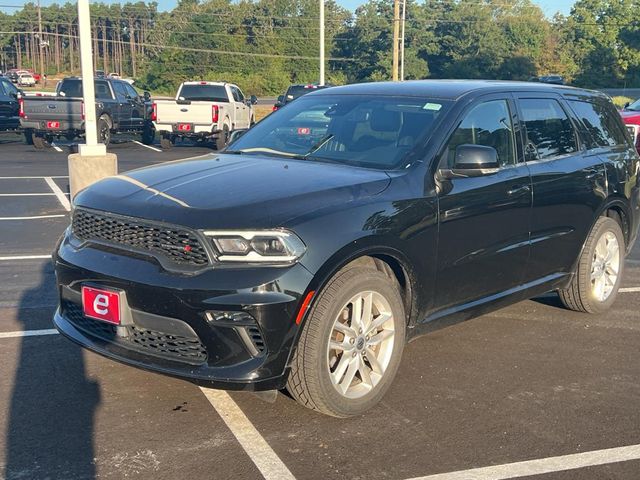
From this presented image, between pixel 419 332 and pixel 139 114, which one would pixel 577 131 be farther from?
pixel 139 114

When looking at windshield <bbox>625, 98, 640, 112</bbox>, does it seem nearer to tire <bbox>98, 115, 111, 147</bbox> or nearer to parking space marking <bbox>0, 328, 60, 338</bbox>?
tire <bbox>98, 115, 111, 147</bbox>

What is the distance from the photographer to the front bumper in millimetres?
3756

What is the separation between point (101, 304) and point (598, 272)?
13.7ft

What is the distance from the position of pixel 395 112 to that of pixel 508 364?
73.8 inches

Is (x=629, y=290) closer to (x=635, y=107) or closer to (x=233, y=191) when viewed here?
(x=233, y=191)

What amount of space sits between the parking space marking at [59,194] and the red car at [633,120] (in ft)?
32.8

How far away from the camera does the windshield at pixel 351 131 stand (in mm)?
4902

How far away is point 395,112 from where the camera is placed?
5.19m

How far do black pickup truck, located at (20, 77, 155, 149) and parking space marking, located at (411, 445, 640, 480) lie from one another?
52.8 ft

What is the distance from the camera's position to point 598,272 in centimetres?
641

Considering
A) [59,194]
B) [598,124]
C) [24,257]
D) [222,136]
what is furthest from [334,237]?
[222,136]

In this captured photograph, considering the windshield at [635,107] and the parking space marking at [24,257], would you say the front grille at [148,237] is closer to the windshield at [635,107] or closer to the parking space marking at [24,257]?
the parking space marking at [24,257]

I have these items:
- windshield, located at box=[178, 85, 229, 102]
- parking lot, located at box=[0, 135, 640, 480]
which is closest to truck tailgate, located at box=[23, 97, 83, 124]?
windshield, located at box=[178, 85, 229, 102]

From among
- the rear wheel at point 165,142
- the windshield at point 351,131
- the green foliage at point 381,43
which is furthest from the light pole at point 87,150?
the green foliage at point 381,43
